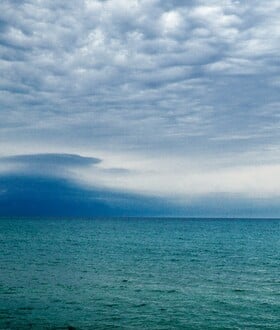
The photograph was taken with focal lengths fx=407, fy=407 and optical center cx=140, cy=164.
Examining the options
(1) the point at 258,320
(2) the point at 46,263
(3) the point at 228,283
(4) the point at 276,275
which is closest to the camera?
(1) the point at 258,320

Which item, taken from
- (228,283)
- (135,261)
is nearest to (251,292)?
(228,283)

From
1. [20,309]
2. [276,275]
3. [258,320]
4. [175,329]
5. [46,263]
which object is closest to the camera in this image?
[175,329]

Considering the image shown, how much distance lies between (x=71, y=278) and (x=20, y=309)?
13667 millimetres

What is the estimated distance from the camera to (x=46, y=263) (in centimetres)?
5659

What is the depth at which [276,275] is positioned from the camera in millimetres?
47781

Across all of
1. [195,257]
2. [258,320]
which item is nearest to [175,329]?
[258,320]

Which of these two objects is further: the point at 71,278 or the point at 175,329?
the point at 71,278

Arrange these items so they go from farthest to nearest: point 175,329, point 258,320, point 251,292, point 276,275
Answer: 1. point 276,275
2. point 251,292
3. point 258,320
4. point 175,329

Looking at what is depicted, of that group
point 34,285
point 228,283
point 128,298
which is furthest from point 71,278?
point 228,283

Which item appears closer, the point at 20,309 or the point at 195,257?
the point at 20,309

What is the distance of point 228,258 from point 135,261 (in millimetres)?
16244

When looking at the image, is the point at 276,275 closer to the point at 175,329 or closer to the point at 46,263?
the point at 175,329

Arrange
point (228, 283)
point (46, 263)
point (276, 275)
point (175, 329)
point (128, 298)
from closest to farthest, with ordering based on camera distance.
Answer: point (175, 329)
point (128, 298)
point (228, 283)
point (276, 275)
point (46, 263)

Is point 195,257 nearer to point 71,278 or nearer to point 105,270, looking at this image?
point 105,270
